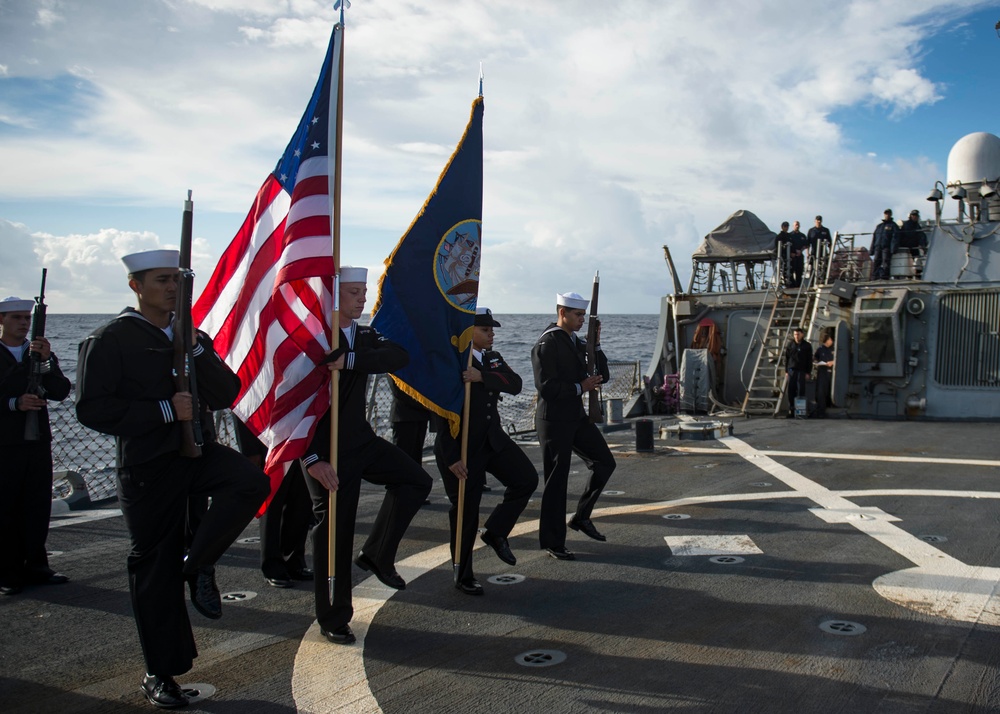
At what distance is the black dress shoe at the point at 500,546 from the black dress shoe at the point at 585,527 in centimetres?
92

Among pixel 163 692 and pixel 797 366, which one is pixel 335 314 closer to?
pixel 163 692

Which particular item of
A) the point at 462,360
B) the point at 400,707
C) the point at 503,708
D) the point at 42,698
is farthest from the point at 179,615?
the point at 462,360

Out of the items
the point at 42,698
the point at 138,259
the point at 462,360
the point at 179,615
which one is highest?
the point at 138,259

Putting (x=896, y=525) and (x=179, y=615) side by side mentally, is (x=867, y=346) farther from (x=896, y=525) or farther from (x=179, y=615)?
(x=179, y=615)

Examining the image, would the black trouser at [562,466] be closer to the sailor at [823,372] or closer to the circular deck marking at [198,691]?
the circular deck marking at [198,691]

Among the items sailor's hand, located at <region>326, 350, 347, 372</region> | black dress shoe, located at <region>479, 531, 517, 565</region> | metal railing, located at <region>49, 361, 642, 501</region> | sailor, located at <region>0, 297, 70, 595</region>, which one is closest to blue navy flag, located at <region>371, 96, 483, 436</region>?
sailor's hand, located at <region>326, 350, 347, 372</region>

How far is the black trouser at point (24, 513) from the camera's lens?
18.4ft

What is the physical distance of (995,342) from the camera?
51.5 feet

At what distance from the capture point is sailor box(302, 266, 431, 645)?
4.59m

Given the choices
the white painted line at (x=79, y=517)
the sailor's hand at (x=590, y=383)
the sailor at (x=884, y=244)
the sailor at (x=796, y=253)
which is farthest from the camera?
the sailor at (x=796, y=253)

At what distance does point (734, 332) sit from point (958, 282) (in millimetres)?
4678

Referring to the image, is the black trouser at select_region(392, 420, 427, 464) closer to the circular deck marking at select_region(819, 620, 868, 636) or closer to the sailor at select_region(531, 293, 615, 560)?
the sailor at select_region(531, 293, 615, 560)

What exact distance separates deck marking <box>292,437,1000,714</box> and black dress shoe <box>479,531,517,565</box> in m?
0.48

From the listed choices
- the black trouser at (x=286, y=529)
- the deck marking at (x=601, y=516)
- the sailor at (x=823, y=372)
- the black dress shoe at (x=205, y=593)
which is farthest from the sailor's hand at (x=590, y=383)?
the sailor at (x=823, y=372)
